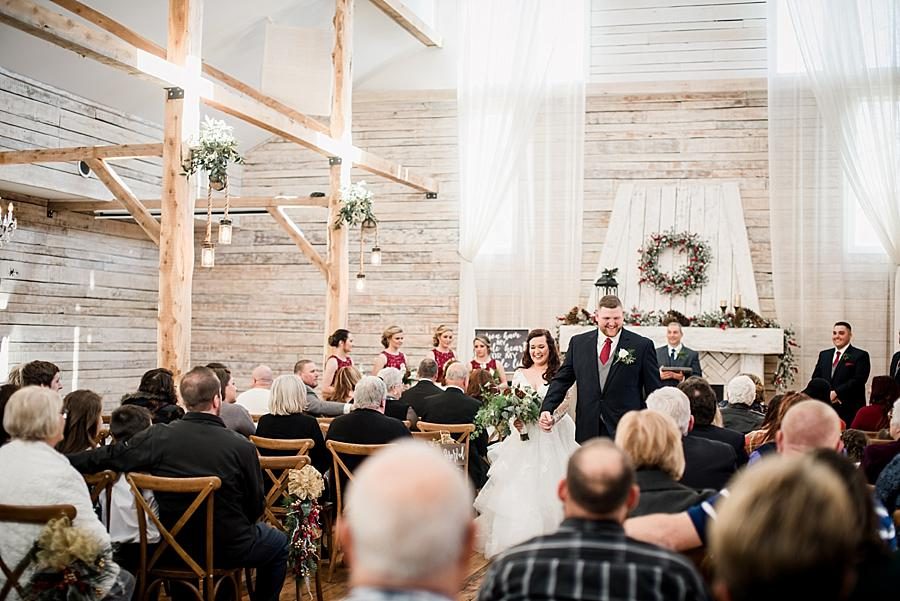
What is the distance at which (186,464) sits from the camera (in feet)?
12.8

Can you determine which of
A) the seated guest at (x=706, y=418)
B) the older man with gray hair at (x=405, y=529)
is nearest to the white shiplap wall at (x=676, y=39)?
the seated guest at (x=706, y=418)

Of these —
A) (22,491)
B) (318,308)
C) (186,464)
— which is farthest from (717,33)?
(22,491)

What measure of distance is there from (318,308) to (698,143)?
5.29m

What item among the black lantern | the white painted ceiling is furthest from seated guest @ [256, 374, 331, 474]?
the black lantern

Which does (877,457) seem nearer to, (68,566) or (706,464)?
(706,464)

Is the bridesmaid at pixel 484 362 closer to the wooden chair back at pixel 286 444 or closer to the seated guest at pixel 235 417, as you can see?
the seated guest at pixel 235 417

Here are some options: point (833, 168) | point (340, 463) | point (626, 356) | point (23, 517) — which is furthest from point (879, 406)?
point (23, 517)

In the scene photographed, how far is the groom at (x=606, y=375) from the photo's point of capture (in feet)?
18.7

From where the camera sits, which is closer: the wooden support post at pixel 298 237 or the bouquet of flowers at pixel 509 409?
the bouquet of flowers at pixel 509 409

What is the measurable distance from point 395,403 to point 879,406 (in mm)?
3293

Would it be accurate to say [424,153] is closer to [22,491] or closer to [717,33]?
[717,33]

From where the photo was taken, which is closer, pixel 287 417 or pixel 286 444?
pixel 286 444

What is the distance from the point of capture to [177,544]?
3.76 metres

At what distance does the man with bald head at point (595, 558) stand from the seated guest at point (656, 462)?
589 mm
